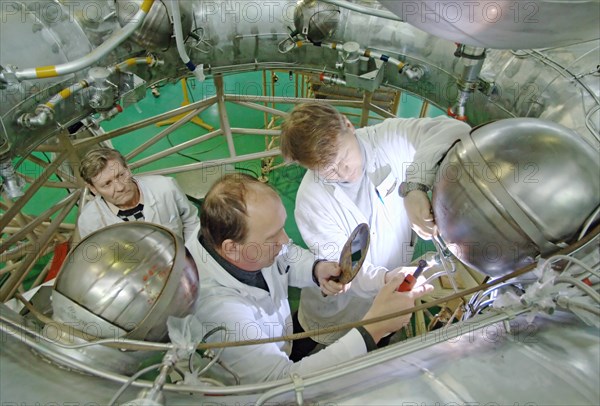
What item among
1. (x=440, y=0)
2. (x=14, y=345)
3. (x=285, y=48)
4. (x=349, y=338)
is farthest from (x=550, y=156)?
(x=285, y=48)

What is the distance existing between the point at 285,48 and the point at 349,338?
1.98 m

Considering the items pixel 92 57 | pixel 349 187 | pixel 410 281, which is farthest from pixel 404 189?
pixel 92 57

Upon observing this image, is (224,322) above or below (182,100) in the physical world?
above

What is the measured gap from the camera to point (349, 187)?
196 cm

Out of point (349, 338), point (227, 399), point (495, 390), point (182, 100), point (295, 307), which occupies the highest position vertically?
point (495, 390)

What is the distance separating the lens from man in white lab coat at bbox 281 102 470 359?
1808mm

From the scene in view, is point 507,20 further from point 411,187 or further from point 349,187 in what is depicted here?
point 349,187

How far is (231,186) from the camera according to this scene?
4.96 ft

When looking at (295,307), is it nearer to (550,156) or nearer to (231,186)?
(231,186)

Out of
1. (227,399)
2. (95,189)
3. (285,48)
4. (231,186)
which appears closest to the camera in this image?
(227,399)

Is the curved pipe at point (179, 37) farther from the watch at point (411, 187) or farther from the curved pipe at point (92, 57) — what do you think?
the watch at point (411, 187)

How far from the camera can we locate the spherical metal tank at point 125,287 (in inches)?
41.4

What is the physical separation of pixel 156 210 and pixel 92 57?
1.04 meters

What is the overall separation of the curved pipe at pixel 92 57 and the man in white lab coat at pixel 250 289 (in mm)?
683
